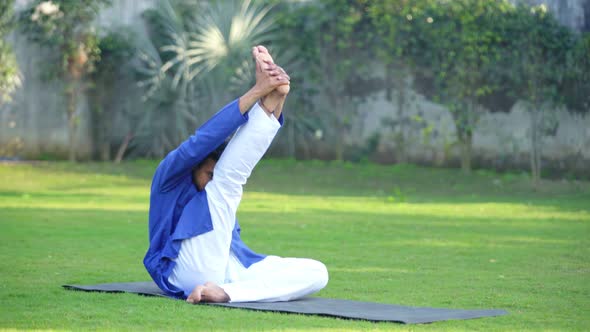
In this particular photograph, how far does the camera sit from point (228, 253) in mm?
6289

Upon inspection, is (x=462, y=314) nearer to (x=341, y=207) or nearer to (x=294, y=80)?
(x=341, y=207)

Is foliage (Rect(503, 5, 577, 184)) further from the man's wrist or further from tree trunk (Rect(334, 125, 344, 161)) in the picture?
the man's wrist

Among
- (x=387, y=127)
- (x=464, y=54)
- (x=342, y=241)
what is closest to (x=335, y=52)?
(x=387, y=127)

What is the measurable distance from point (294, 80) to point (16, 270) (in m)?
13.2

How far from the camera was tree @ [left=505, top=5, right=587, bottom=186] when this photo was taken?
16.4 metres

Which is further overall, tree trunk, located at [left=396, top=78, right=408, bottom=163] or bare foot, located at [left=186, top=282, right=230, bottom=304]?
tree trunk, located at [left=396, top=78, right=408, bottom=163]

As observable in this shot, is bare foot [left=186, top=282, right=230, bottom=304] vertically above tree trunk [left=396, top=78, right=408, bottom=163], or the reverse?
tree trunk [left=396, top=78, right=408, bottom=163]

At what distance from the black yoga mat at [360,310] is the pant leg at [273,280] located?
0.07m

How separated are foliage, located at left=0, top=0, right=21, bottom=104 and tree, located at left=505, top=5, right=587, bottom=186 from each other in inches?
349

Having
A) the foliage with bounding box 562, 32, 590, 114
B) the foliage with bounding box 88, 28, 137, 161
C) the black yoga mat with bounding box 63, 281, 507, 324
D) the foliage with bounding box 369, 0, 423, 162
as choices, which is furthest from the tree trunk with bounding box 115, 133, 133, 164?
the black yoga mat with bounding box 63, 281, 507, 324

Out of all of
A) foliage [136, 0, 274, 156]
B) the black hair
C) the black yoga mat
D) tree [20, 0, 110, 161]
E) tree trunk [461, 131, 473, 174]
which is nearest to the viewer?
the black yoga mat

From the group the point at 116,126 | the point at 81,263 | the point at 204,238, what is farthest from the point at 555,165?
the point at 204,238

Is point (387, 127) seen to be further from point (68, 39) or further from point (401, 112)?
point (68, 39)

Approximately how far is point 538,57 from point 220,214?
1138cm
